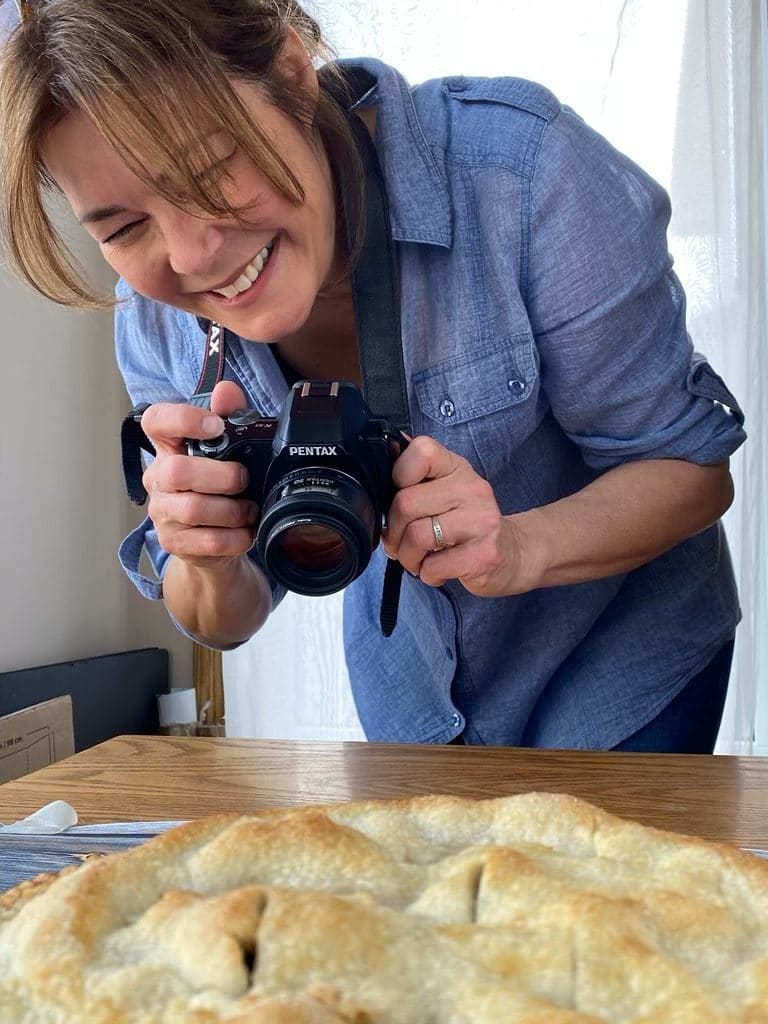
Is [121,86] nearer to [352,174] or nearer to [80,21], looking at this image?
[80,21]

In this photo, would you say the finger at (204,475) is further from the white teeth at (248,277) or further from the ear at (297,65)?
the ear at (297,65)

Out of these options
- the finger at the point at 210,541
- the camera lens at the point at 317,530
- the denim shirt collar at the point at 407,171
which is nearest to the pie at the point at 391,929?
the camera lens at the point at 317,530

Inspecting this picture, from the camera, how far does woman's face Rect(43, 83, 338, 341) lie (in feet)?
2.09

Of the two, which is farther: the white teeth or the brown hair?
the white teeth

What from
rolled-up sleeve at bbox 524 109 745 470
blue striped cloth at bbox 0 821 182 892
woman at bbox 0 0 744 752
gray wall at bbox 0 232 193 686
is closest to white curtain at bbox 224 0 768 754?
gray wall at bbox 0 232 193 686

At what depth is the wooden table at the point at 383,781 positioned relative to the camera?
0.55 meters

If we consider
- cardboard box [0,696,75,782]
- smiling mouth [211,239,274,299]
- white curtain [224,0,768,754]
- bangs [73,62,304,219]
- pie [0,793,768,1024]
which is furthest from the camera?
white curtain [224,0,768,754]

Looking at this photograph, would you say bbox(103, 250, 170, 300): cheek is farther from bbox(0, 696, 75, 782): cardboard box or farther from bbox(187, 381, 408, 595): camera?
bbox(0, 696, 75, 782): cardboard box

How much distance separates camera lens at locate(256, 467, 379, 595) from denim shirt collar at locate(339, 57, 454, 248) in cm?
22

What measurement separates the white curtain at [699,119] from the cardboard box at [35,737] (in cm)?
112

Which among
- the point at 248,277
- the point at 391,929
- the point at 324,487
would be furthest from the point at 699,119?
the point at 391,929

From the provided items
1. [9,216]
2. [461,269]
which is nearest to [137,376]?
[9,216]

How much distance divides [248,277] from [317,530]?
20 centimetres

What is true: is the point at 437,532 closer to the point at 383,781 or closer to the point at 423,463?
the point at 423,463
